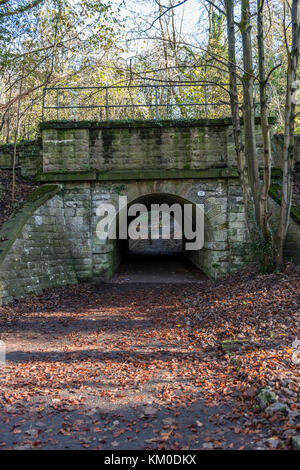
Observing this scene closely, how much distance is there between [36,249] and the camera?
385 inches

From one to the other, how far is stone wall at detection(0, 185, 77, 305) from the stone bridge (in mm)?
127

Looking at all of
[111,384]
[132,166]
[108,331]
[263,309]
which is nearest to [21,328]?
[108,331]

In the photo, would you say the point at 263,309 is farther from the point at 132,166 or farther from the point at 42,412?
the point at 132,166

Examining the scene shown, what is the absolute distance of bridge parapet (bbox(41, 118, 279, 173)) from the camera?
440 inches

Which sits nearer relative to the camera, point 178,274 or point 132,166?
point 132,166

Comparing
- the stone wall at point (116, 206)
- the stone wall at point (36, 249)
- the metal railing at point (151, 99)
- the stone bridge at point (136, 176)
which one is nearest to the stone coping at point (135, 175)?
the stone bridge at point (136, 176)

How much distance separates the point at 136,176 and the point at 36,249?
341 centimetres

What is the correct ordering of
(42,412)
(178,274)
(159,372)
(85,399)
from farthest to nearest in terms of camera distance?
(178,274) < (159,372) < (85,399) < (42,412)

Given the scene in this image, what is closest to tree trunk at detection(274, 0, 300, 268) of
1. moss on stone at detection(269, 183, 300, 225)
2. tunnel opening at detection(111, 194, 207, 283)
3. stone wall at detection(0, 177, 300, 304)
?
moss on stone at detection(269, 183, 300, 225)

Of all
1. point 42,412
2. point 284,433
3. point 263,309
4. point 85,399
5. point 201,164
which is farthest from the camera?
point 201,164

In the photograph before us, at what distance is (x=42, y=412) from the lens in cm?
369

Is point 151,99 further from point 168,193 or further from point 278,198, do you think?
point 278,198

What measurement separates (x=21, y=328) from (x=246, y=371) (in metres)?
4.12

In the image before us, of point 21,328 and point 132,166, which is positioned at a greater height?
point 132,166
